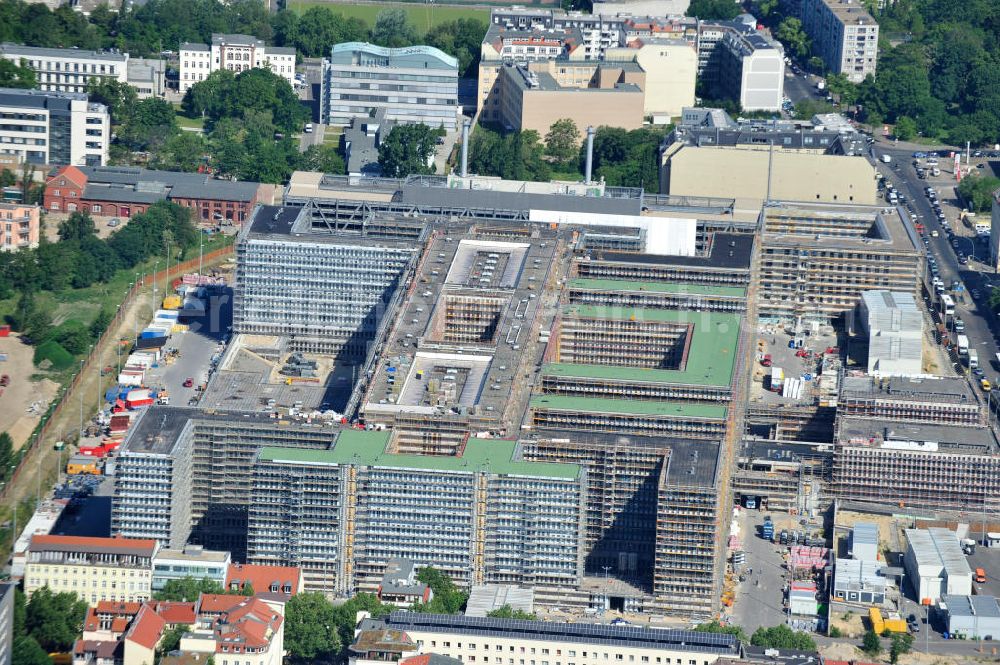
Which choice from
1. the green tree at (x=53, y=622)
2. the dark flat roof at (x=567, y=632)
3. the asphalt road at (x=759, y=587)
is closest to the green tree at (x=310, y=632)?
the dark flat roof at (x=567, y=632)

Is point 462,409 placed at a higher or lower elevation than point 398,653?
higher

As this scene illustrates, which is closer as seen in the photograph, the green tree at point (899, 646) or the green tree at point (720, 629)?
the green tree at point (720, 629)

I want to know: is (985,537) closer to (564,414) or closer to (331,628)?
(564,414)

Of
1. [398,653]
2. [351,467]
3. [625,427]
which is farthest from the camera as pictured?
[625,427]

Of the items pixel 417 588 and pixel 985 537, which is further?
pixel 985 537

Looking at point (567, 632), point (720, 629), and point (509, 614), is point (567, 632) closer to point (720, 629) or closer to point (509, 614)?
point (509, 614)

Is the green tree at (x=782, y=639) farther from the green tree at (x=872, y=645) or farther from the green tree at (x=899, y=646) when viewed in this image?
the green tree at (x=899, y=646)

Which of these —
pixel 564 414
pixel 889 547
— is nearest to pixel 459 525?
pixel 564 414
